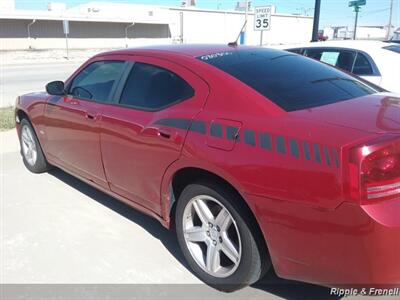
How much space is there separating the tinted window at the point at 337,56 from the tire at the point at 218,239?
5303 mm

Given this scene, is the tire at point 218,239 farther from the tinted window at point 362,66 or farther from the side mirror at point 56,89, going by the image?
the tinted window at point 362,66

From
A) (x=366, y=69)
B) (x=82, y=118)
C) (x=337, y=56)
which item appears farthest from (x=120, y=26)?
(x=82, y=118)

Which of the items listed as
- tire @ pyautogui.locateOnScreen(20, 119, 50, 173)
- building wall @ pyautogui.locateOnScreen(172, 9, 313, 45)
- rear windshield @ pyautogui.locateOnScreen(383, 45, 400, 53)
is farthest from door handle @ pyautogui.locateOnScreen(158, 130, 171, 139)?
building wall @ pyautogui.locateOnScreen(172, 9, 313, 45)

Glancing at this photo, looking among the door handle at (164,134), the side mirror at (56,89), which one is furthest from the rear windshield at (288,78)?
the side mirror at (56,89)

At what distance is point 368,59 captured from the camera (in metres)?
→ 7.27

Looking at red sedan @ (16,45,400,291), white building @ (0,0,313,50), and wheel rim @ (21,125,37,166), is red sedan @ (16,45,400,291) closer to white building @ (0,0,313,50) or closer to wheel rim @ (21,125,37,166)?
wheel rim @ (21,125,37,166)

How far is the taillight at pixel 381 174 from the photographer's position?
7.33ft

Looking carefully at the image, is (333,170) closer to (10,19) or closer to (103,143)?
(103,143)

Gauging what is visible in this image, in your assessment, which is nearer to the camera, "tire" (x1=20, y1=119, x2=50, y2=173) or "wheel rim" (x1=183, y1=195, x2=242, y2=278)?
"wheel rim" (x1=183, y1=195, x2=242, y2=278)

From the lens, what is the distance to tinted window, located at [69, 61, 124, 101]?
4.05m

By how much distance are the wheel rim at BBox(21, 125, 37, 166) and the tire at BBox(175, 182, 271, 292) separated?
9.74ft

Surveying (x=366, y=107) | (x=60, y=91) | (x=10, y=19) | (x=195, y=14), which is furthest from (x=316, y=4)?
(x=195, y=14)

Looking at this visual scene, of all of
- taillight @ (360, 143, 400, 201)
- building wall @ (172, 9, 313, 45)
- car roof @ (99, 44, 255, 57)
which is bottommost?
building wall @ (172, 9, 313, 45)

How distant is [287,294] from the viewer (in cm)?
304
